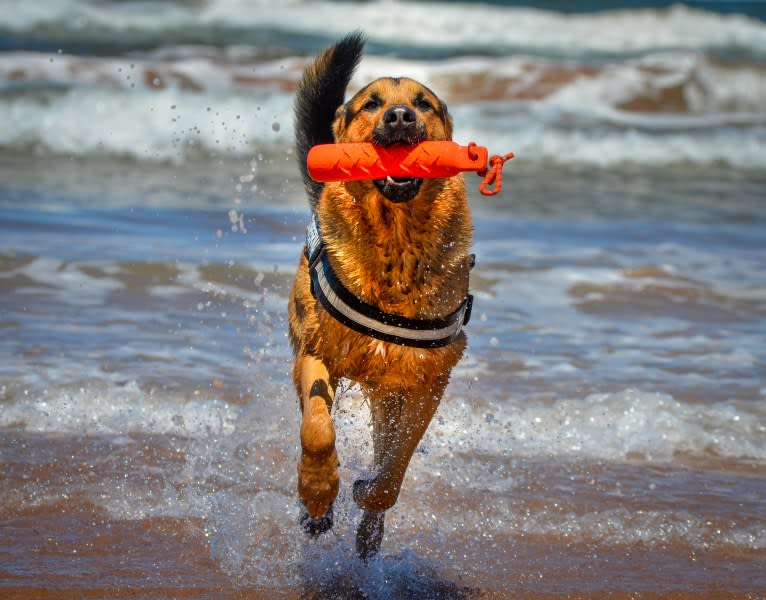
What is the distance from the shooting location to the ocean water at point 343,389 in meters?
3.82

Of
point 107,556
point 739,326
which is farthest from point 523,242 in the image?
point 107,556

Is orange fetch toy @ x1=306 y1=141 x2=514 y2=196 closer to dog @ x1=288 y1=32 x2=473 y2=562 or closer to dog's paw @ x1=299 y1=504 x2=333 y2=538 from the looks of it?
dog @ x1=288 y1=32 x2=473 y2=562

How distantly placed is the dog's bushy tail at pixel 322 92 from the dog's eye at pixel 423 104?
0.57m

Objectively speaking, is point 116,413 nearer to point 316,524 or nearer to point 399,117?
point 316,524

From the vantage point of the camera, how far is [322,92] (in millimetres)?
4598

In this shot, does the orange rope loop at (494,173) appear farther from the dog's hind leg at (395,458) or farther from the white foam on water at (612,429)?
the white foam on water at (612,429)

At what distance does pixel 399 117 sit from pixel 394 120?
0.09 feet

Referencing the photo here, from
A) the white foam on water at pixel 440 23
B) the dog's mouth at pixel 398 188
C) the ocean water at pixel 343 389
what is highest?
the dog's mouth at pixel 398 188

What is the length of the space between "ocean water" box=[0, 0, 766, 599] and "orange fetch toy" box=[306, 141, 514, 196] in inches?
49.7

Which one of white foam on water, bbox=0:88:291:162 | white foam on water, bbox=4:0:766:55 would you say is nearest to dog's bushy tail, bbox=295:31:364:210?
white foam on water, bbox=0:88:291:162

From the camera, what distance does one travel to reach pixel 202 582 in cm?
357

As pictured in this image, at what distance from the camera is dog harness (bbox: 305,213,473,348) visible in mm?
3674

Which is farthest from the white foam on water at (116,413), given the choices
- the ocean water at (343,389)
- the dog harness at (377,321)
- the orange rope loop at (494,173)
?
the orange rope loop at (494,173)

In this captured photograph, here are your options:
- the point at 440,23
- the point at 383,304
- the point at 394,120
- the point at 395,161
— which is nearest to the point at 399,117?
the point at 394,120
